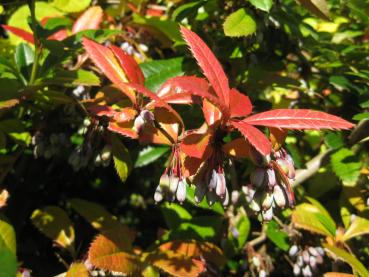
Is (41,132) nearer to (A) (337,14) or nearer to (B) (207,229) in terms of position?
(B) (207,229)

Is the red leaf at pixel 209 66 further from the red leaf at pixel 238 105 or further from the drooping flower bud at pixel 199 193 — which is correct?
the drooping flower bud at pixel 199 193

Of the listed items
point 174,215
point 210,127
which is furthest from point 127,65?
point 174,215

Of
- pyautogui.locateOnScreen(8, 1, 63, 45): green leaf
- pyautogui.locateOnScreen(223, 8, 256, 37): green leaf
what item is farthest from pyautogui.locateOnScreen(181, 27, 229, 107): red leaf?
pyautogui.locateOnScreen(8, 1, 63, 45): green leaf

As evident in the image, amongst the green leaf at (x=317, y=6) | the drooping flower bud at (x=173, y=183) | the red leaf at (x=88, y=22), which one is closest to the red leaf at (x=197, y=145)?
the drooping flower bud at (x=173, y=183)

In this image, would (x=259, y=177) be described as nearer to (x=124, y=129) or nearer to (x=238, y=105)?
(x=238, y=105)

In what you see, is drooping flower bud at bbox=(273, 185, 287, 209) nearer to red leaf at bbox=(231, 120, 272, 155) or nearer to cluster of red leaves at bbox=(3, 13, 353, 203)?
cluster of red leaves at bbox=(3, 13, 353, 203)

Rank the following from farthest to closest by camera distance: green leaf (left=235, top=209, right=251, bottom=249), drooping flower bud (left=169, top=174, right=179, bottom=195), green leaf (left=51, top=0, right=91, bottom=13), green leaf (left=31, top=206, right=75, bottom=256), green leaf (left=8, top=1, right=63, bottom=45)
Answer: green leaf (left=8, top=1, right=63, bottom=45) → green leaf (left=51, top=0, right=91, bottom=13) → green leaf (left=235, top=209, right=251, bottom=249) → green leaf (left=31, top=206, right=75, bottom=256) → drooping flower bud (left=169, top=174, right=179, bottom=195)

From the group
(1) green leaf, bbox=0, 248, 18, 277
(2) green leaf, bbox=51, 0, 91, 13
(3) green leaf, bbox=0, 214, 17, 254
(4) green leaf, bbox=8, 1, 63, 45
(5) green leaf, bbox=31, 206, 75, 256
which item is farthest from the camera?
(4) green leaf, bbox=8, 1, 63, 45
